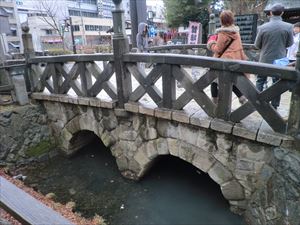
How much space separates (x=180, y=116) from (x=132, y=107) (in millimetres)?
1133

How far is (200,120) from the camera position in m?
4.26

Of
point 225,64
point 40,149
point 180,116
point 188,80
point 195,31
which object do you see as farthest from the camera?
point 195,31

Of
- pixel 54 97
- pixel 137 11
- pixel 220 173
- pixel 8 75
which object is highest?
pixel 137 11

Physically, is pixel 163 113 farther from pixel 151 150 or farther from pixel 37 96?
pixel 37 96

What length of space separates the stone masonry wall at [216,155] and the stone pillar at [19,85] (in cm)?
143

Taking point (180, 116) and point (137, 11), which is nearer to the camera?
point (180, 116)

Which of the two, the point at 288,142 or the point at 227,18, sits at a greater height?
the point at 227,18

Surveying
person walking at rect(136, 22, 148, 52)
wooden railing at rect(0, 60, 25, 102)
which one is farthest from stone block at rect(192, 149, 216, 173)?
person walking at rect(136, 22, 148, 52)

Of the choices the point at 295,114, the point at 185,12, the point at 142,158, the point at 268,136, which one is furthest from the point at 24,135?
the point at 185,12

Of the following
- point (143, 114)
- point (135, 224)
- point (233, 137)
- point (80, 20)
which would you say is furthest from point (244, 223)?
point (80, 20)

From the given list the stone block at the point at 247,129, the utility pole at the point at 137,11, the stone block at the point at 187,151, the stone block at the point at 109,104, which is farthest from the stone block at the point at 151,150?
the utility pole at the point at 137,11

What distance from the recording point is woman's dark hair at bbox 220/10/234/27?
3.98 m

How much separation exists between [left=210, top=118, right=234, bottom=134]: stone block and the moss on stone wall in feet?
16.6

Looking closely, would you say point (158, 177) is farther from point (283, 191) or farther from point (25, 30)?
point (25, 30)
